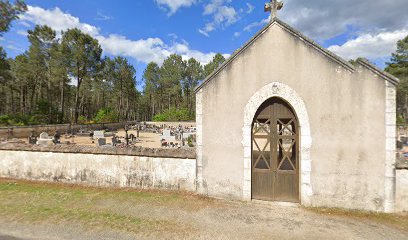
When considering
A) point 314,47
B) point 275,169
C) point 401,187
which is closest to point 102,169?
point 275,169

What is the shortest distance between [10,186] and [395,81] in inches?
508

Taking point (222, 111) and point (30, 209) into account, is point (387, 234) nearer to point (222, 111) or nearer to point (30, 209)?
point (222, 111)


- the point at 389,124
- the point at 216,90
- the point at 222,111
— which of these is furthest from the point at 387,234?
the point at 216,90

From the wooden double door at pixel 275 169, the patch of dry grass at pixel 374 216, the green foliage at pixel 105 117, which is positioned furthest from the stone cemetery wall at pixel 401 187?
the green foliage at pixel 105 117

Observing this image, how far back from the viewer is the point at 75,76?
34.1 m

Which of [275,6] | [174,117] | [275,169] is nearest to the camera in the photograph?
[275,169]

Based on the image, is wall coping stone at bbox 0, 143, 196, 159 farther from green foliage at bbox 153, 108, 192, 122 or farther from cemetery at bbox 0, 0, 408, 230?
green foliage at bbox 153, 108, 192, 122

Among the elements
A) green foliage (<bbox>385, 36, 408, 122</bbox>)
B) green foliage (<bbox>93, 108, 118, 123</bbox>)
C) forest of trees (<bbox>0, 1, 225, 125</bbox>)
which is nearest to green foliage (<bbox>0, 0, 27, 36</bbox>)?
forest of trees (<bbox>0, 1, 225, 125</bbox>)

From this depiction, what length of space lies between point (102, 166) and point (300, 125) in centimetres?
689

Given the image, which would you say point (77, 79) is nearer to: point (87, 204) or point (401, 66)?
point (87, 204)

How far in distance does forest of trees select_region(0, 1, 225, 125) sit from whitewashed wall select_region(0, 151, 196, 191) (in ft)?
66.1

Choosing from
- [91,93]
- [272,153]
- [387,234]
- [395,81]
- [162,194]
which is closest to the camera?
[387,234]

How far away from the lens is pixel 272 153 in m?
5.86

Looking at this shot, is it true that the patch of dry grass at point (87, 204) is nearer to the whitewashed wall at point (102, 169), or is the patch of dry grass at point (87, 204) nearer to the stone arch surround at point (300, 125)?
the whitewashed wall at point (102, 169)
